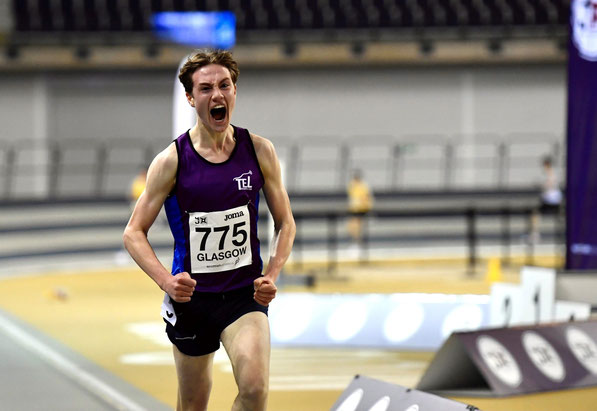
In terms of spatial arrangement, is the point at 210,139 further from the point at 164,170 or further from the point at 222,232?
the point at 222,232

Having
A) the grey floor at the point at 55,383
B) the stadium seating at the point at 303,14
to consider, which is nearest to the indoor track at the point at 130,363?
the grey floor at the point at 55,383

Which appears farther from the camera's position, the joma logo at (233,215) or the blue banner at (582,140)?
the blue banner at (582,140)

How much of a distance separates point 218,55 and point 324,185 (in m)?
27.3

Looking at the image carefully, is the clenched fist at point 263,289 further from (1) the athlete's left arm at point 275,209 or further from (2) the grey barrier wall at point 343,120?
(2) the grey barrier wall at point 343,120

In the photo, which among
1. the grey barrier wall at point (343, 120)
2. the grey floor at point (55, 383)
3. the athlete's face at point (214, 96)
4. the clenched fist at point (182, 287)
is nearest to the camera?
the clenched fist at point (182, 287)

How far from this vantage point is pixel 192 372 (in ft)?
18.0

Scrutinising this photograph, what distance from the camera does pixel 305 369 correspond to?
10812 millimetres

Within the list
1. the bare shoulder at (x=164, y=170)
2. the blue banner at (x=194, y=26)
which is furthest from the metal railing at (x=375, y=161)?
the bare shoulder at (x=164, y=170)

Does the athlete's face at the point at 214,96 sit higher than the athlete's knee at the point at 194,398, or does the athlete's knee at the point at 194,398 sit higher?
the athlete's face at the point at 214,96

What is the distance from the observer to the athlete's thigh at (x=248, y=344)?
17.0 feet

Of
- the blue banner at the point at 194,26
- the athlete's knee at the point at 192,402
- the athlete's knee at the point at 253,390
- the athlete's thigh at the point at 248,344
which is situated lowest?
the athlete's knee at the point at 192,402

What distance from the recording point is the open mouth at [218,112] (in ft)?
17.3

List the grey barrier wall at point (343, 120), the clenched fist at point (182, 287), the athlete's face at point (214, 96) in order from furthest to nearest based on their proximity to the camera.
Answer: the grey barrier wall at point (343, 120) → the athlete's face at point (214, 96) → the clenched fist at point (182, 287)

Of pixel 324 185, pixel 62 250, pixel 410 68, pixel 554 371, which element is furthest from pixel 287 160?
pixel 554 371
